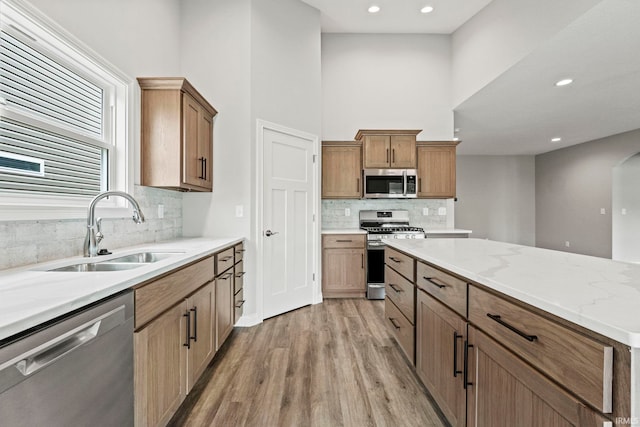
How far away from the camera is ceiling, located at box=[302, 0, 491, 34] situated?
3.80 metres

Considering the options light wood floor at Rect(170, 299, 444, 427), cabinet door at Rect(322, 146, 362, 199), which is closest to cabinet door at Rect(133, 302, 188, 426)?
light wood floor at Rect(170, 299, 444, 427)

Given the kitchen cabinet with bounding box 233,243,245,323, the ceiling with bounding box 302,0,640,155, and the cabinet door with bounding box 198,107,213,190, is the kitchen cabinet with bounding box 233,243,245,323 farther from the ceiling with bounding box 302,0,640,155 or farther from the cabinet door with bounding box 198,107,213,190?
the ceiling with bounding box 302,0,640,155

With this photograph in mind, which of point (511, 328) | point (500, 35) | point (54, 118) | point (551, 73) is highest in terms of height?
point (500, 35)

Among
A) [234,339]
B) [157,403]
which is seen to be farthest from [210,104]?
[157,403]

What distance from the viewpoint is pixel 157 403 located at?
4.41ft

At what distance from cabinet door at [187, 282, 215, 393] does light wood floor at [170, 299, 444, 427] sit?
0.63 ft

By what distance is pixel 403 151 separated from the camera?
4238 mm

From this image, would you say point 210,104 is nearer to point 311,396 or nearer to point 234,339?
point 234,339

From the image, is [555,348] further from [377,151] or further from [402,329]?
[377,151]

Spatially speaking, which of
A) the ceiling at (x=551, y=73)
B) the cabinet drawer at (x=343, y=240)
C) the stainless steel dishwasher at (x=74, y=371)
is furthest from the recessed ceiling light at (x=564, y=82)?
the stainless steel dishwasher at (x=74, y=371)

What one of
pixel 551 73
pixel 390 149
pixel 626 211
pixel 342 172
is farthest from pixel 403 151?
pixel 626 211

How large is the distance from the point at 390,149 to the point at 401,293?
255 centimetres

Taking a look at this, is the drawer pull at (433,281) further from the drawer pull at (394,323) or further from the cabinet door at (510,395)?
the drawer pull at (394,323)

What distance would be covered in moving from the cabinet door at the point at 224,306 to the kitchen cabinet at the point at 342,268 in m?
1.65
